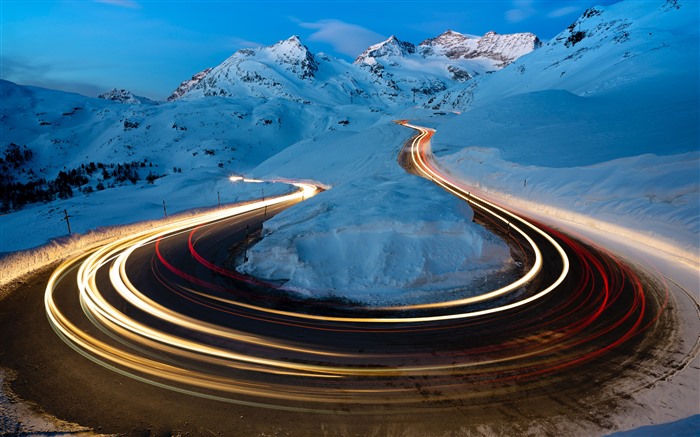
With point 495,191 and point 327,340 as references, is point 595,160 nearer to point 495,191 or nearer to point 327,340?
point 495,191

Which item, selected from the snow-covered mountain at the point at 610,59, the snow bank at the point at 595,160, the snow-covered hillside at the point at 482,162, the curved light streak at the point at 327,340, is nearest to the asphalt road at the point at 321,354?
the curved light streak at the point at 327,340

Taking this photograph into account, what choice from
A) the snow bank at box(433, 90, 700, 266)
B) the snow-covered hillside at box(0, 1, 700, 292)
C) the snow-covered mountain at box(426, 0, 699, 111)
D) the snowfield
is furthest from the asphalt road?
the snow-covered mountain at box(426, 0, 699, 111)

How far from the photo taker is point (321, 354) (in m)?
10.4

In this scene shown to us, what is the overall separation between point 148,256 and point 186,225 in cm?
708

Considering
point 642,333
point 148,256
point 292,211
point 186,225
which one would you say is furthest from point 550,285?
point 186,225

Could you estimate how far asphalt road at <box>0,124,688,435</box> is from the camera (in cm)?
816

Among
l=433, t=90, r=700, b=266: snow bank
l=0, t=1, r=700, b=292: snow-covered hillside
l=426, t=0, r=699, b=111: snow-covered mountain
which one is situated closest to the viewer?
l=0, t=1, r=700, b=292: snow-covered hillside

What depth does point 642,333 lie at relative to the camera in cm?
1167

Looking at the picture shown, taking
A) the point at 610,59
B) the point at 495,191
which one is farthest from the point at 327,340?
the point at 610,59

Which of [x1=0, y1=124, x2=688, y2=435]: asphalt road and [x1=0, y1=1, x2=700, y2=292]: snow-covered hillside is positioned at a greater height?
[x1=0, y1=1, x2=700, y2=292]: snow-covered hillside

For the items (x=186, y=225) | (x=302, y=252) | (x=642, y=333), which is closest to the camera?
(x=642, y=333)

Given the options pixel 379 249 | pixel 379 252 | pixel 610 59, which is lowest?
pixel 379 252

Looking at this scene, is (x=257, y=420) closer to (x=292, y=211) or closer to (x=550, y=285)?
(x=550, y=285)

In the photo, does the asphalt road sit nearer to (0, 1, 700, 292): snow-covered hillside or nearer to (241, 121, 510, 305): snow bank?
(241, 121, 510, 305): snow bank
